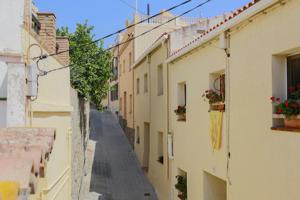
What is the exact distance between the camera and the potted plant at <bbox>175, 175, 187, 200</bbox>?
13.5 metres

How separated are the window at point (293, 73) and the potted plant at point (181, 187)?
681cm

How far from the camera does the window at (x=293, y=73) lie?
741 centimetres

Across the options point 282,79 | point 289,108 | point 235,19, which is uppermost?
point 235,19

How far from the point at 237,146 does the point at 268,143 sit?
1455mm

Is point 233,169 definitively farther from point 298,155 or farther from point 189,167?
point 189,167

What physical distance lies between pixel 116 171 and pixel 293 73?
1522 centimetres

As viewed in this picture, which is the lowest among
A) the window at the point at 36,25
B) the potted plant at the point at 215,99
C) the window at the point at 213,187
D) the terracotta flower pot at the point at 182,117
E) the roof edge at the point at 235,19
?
the window at the point at 213,187

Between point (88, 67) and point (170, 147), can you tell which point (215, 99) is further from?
point (88, 67)

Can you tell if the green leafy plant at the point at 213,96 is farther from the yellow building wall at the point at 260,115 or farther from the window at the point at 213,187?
the window at the point at 213,187

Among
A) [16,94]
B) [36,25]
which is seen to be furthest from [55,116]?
[16,94]

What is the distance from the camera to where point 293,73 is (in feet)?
24.8

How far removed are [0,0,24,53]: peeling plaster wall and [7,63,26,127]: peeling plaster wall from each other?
1.15 ft

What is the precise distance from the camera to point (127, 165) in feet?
75.3

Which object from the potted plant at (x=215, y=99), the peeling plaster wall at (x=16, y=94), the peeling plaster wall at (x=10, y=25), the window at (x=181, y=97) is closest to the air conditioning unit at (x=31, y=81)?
the peeling plaster wall at (x=16, y=94)
